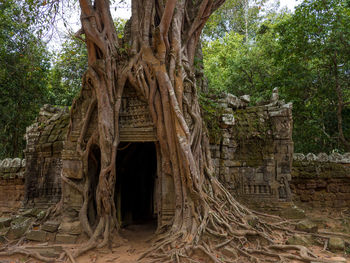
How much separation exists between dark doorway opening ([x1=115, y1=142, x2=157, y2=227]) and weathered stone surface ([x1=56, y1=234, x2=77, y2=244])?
1.41 metres

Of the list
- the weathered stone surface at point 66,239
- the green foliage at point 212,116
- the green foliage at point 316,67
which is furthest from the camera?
the green foliage at point 316,67

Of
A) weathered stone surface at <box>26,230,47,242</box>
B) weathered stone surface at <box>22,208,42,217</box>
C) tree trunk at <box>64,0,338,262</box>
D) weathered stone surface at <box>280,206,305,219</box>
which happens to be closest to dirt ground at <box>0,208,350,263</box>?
tree trunk at <box>64,0,338,262</box>

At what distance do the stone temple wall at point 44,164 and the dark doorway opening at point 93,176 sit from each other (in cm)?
166

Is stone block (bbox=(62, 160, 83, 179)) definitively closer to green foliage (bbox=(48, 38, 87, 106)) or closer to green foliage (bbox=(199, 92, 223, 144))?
green foliage (bbox=(199, 92, 223, 144))

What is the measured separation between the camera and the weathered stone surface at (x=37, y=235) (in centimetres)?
488

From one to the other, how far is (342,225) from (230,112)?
3.51 m

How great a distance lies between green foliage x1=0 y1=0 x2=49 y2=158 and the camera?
857 centimetres

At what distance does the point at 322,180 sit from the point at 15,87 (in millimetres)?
10655

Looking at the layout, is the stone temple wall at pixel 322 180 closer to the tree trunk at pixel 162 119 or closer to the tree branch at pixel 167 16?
the tree trunk at pixel 162 119

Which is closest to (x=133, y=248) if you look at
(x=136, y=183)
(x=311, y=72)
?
(x=136, y=183)

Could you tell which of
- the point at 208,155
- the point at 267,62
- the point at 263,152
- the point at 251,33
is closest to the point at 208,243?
the point at 208,155

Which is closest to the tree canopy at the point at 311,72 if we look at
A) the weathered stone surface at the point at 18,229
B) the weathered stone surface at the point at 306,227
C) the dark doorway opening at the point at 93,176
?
the weathered stone surface at the point at 306,227

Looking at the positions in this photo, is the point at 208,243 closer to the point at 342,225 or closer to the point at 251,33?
the point at 342,225

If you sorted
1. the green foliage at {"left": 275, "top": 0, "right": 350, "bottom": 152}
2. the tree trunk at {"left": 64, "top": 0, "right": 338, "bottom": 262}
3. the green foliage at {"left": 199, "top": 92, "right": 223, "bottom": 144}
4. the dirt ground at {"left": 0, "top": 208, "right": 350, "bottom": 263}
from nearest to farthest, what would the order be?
the dirt ground at {"left": 0, "top": 208, "right": 350, "bottom": 263} → the tree trunk at {"left": 64, "top": 0, "right": 338, "bottom": 262} → the green foliage at {"left": 199, "top": 92, "right": 223, "bottom": 144} → the green foliage at {"left": 275, "top": 0, "right": 350, "bottom": 152}
